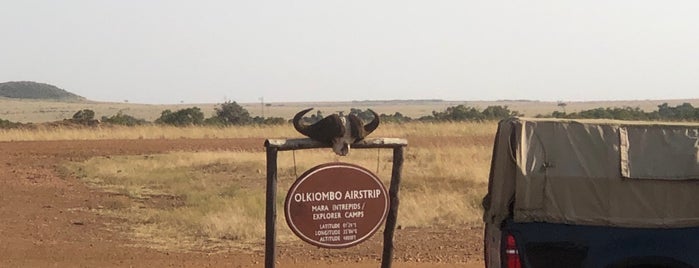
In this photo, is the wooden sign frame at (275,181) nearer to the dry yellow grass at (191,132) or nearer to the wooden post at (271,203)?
the wooden post at (271,203)

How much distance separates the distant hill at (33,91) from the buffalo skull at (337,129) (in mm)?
180250

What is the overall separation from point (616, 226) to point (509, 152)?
0.88 metres

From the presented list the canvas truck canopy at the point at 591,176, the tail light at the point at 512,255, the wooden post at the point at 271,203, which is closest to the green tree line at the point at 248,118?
the wooden post at the point at 271,203

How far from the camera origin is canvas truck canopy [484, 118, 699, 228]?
22.6ft

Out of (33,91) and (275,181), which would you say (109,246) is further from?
(33,91)

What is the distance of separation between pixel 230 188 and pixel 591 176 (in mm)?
14282

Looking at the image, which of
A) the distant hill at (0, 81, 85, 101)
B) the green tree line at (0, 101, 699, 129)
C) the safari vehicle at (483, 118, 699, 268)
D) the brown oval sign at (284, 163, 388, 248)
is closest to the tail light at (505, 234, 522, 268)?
the safari vehicle at (483, 118, 699, 268)

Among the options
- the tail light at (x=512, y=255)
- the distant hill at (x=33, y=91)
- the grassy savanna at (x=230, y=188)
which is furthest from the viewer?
the distant hill at (x=33, y=91)

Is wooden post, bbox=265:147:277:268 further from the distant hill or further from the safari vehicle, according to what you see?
the distant hill

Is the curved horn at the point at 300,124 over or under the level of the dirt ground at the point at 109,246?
over

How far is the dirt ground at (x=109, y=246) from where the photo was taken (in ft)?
38.9

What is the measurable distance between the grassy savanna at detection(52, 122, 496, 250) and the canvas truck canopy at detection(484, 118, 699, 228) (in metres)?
4.33

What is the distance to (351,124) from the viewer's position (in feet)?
27.5

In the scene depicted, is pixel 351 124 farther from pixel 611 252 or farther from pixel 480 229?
pixel 480 229
